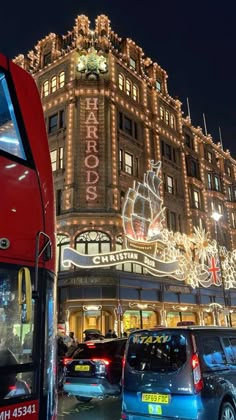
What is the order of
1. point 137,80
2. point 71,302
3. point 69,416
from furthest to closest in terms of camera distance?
point 137,80 → point 71,302 → point 69,416

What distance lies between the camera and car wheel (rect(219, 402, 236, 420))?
22.1 feet

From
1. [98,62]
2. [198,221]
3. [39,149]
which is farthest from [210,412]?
[198,221]

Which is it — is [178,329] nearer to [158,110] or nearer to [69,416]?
[69,416]

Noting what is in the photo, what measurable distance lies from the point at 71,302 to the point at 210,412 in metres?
18.4

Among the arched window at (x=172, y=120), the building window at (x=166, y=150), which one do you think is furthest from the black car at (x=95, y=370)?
the arched window at (x=172, y=120)

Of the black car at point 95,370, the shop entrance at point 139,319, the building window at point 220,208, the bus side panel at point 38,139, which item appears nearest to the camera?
the bus side panel at point 38,139

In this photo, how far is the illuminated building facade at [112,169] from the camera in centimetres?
2473

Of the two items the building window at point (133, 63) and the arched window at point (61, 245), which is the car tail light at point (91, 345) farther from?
the building window at point (133, 63)

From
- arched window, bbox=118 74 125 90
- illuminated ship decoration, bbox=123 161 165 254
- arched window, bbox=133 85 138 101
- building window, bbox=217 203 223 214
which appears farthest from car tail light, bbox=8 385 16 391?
building window, bbox=217 203 223 214

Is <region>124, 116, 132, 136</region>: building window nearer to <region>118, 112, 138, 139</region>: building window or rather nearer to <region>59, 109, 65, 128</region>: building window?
<region>118, 112, 138, 139</region>: building window

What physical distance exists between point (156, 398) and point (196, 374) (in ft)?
2.99

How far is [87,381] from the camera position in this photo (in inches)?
413

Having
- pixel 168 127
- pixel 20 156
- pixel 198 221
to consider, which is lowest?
pixel 20 156

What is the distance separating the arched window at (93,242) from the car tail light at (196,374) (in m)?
19.1
